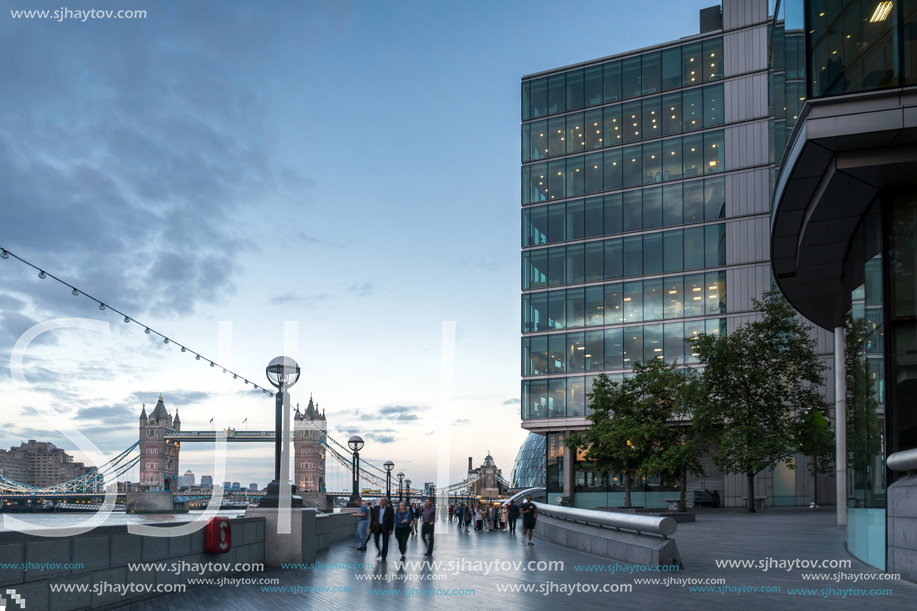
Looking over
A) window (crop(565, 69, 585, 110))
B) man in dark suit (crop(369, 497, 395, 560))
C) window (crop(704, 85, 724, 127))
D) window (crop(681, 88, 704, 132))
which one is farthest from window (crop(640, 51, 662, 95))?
man in dark suit (crop(369, 497, 395, 560))

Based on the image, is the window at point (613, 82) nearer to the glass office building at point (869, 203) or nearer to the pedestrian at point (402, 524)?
the glass office building at point (869, 203)

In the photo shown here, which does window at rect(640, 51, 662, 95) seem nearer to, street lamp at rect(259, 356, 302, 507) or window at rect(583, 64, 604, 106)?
window at rect(583, 64, 604, 106)

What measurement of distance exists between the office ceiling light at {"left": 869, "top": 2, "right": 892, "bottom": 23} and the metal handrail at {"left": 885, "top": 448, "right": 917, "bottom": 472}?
7.64m

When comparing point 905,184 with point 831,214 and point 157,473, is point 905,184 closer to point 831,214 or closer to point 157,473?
point 831,214

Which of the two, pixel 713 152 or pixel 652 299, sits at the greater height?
pixel 713 152

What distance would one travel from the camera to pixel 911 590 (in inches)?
459

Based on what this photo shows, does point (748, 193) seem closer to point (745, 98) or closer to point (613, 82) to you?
point (745, 98)

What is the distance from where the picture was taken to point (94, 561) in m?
10.4

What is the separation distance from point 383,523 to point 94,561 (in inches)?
408

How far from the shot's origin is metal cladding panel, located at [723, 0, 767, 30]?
5694cm

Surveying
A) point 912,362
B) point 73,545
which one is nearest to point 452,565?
point 73,545

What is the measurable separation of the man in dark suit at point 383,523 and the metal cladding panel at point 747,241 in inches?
1578

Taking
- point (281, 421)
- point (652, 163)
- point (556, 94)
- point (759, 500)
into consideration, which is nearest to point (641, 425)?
point (759, 500)

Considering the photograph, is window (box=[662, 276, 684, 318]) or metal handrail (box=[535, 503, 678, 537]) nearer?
metal handrail (box=[535, 503, 678, 537])
